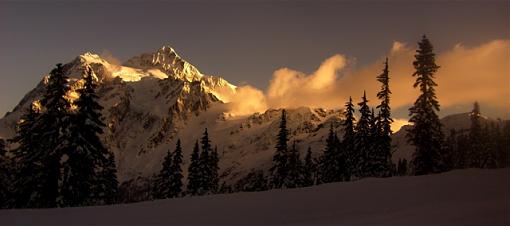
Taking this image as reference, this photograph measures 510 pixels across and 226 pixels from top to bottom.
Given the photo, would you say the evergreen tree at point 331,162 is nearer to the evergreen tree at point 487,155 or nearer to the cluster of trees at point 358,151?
the cluster of trees at point 358,151

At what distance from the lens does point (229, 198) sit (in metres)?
23.2

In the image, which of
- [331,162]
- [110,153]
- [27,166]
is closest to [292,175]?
[331,162]

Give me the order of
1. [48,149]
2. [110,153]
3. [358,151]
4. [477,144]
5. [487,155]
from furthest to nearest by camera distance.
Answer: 1. [477,144]
2. [487,155]
3. [358,151]
4. [110,153]
5. [48,149]

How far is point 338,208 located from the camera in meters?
18.9

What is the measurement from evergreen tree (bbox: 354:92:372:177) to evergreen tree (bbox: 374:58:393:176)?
1474 mm

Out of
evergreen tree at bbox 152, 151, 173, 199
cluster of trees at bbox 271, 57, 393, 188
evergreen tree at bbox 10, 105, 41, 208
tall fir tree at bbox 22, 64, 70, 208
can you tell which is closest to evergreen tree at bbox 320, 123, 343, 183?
cluster of trees at bbox 271, 57, 393, 188

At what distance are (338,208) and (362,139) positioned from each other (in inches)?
1491

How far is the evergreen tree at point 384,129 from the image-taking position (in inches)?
2021

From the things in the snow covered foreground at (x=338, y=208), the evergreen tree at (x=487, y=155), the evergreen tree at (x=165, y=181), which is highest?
the evergreen tree at (x=487, y=155)

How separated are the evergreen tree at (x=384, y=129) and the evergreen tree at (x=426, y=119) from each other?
6415mm

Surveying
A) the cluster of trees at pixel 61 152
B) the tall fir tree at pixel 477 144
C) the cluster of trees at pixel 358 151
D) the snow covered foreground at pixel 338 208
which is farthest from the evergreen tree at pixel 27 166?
the tall fir tree at pixel 477 144

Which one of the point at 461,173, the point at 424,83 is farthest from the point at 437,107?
the point at 461,173

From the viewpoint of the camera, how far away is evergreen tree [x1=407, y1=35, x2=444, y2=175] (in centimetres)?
4359

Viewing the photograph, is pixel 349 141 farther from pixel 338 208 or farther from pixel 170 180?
pixel 338 208
